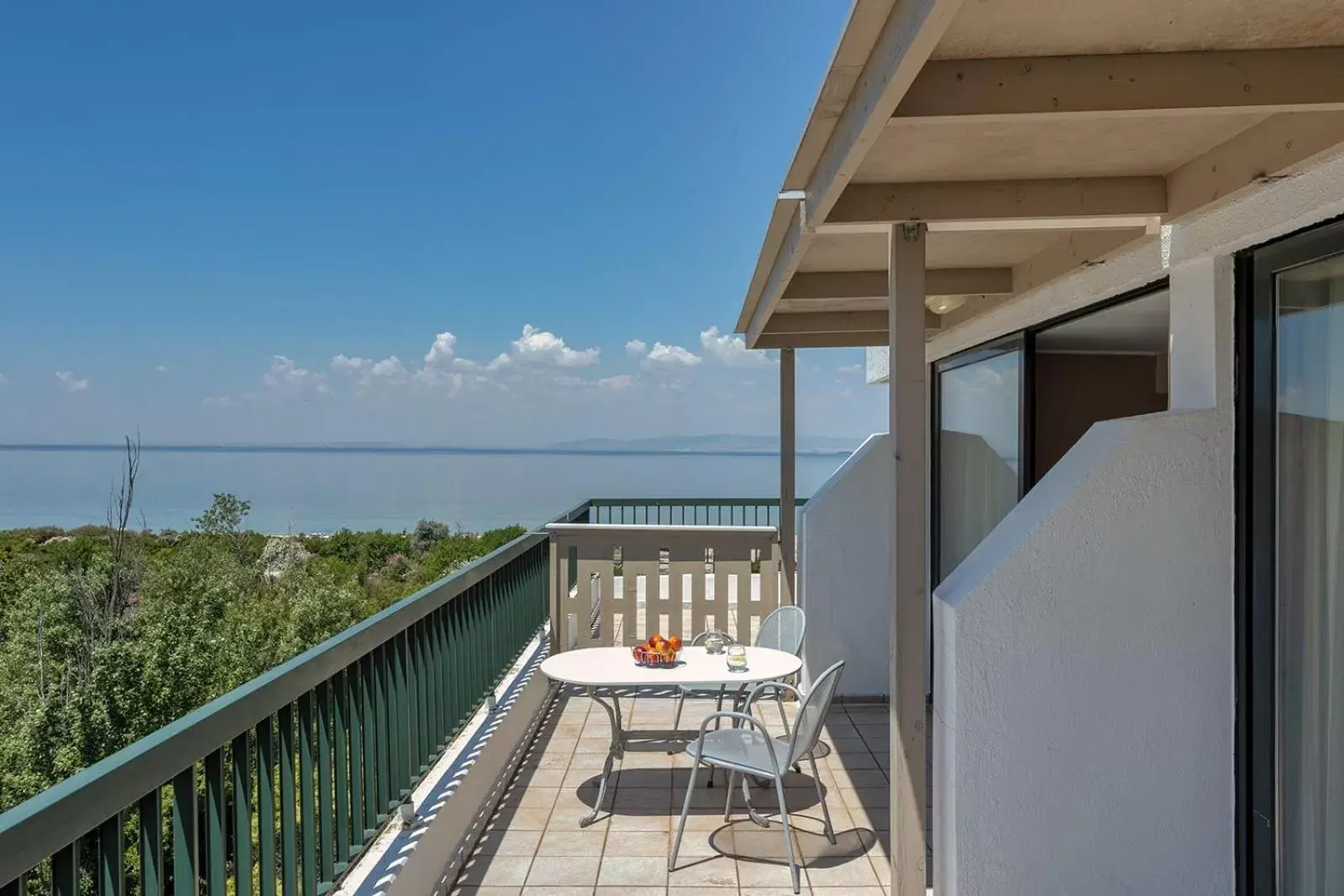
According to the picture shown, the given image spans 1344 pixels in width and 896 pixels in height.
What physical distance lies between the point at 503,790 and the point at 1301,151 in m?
3.70

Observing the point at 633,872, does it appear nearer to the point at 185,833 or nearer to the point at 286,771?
the point at 286,771

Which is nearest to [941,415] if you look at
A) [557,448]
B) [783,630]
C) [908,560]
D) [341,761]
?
[783,630]

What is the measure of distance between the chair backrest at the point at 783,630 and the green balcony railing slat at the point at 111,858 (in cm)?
347

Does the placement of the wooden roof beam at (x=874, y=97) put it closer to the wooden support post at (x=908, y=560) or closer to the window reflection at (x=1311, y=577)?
the wooden support post at (x=908, y=560)

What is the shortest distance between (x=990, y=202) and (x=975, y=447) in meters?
2.35

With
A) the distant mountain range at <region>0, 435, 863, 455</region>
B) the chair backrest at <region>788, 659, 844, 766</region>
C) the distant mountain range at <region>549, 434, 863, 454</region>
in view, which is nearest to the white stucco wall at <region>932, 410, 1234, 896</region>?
the chair backrest at <region>788, 659, 844, 766</region>

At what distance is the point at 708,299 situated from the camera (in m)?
60.8

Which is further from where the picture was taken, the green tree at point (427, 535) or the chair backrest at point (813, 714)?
the green tree at point (427, 535)

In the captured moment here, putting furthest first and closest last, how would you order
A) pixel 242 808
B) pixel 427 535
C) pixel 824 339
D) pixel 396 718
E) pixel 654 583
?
pixel 427 535 < pixel 654 583 < pixel 824 339 < pixel 396 718 < pixel 242 808

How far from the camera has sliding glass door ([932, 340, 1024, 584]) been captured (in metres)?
3.98

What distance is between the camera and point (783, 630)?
4.64 metres

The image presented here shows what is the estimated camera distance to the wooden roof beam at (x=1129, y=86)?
65.5 inches

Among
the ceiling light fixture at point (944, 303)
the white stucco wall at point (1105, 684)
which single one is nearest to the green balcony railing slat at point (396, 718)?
the white stucco wall at point (1105, 684)

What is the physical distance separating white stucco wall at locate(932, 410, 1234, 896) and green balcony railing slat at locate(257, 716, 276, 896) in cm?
173
